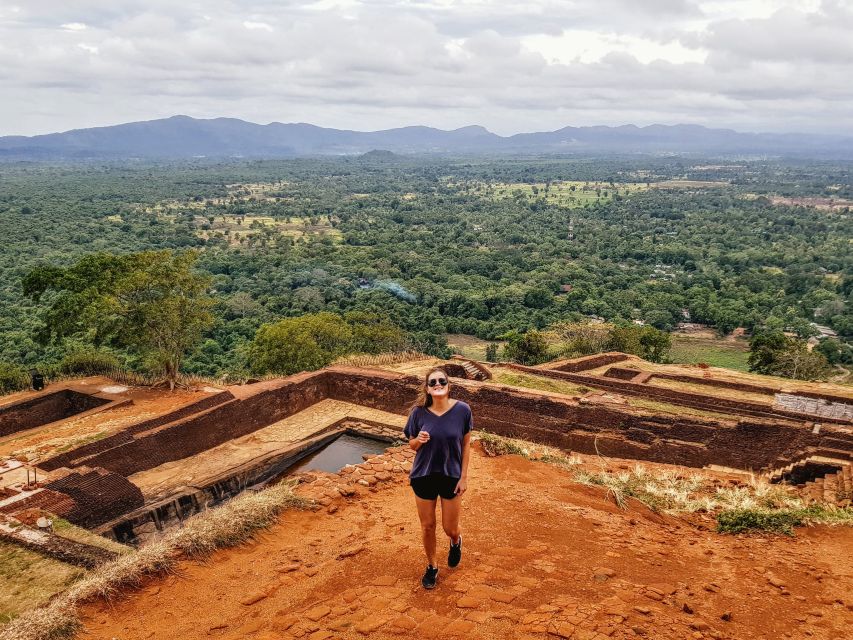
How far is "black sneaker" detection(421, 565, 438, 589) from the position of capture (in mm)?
5199

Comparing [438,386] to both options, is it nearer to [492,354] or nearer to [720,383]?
[720,383]

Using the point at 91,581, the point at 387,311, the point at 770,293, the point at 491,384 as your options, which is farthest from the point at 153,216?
the point at 91,581

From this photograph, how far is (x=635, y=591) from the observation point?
17.0 feet

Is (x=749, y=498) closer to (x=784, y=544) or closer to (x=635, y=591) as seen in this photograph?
(x=784, y=544)

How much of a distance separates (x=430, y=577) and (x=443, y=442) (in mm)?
1268

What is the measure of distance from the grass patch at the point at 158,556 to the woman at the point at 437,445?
9.77ft

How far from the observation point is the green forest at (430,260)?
34375mm

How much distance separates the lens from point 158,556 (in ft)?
20.6

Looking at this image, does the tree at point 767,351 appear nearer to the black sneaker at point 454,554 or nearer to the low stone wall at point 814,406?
the low stone wall at point 814,406

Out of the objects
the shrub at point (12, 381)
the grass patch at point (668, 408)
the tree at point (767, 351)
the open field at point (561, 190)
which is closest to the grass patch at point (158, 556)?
the grass patch at point (668, 408)

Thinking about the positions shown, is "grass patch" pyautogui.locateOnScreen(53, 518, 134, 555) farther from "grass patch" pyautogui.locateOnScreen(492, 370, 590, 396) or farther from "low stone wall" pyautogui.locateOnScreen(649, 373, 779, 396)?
"low stone wall" pyautogui.locateOnScreen(649, 373, 779, 396)

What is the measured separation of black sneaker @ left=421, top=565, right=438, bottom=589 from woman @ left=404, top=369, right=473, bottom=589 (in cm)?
34

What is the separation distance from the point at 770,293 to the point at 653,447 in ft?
137

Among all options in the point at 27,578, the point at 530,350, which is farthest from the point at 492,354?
the point at 27,578
